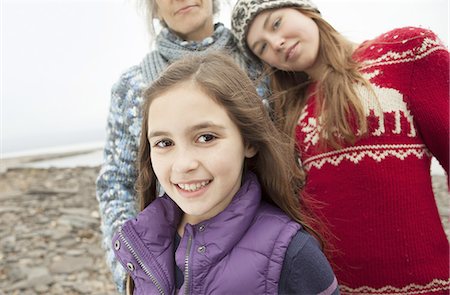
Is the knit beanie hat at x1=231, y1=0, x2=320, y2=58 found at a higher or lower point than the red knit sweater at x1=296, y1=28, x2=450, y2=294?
higher

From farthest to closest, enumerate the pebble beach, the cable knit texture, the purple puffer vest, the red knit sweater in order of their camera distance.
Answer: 1. the pebble beach
2. the cable knit texture
3. the red knit sweater
4. the purple puffer vest

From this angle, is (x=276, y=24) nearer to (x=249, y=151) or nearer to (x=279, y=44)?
(x=279, y=44)

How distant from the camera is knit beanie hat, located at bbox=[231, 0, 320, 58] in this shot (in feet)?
6.42

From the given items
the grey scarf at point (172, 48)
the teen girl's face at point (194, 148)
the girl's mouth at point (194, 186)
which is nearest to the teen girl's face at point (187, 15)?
the grey scarf at point (172, 48)

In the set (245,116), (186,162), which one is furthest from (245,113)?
(186,162)

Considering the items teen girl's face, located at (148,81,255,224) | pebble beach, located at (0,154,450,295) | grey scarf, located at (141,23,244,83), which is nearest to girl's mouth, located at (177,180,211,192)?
teen girl's face, located at (148,81,255,224)

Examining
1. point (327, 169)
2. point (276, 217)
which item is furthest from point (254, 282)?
point (327, 169)

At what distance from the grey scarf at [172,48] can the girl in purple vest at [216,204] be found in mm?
392

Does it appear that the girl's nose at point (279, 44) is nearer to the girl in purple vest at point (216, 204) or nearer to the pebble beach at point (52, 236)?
the girl in purple vest at point (216, 204)

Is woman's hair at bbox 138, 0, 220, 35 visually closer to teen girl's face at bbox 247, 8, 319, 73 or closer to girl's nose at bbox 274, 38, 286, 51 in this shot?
teen girl's face at bbox 247, 8, 319, 73

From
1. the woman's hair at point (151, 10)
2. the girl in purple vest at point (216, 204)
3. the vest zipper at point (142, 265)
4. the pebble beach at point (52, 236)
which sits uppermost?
the woman's hair at point (151, 10)

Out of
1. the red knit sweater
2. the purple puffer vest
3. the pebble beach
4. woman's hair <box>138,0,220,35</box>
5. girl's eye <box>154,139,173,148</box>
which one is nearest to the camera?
the purple puffer vest

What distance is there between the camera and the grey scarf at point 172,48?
1.95 meters

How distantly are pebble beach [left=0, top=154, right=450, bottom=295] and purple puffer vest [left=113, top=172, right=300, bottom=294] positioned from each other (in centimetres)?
306
